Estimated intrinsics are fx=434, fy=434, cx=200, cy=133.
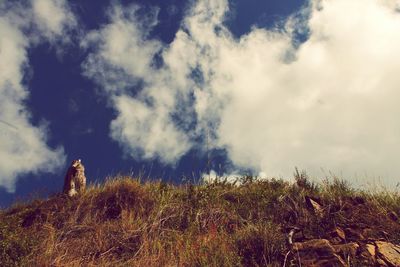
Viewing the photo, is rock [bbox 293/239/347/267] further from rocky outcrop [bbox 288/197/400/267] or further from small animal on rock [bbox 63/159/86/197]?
small animal on rock [bbox 63/159/86/197]

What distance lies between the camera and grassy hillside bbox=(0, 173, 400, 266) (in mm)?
7875

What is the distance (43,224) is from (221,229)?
180 inches

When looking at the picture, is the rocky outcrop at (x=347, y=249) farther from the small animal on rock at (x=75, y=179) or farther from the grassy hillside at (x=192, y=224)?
the small animal on rock at (x=75, y=179)

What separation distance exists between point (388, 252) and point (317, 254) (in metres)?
1.09

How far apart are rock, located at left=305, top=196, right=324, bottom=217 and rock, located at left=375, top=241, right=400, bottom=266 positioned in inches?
105

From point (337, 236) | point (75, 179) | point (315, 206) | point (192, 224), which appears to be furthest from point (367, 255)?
point (75, 179)

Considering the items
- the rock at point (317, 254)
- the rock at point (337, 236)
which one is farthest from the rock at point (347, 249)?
the rock at point (337, 236)

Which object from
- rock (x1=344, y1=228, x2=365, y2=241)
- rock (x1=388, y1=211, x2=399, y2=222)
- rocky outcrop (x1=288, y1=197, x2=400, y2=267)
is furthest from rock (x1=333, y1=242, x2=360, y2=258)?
rock (x1=388, y1=211, x2=399, y2=222)

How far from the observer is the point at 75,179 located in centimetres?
1420

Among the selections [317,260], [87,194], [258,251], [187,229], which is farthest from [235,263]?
[87,194]

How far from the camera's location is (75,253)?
28.6 feet

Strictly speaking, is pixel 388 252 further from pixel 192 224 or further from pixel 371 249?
pixel 192 224

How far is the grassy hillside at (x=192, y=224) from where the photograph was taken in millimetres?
7875

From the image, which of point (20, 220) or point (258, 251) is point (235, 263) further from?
point (20, 220)
